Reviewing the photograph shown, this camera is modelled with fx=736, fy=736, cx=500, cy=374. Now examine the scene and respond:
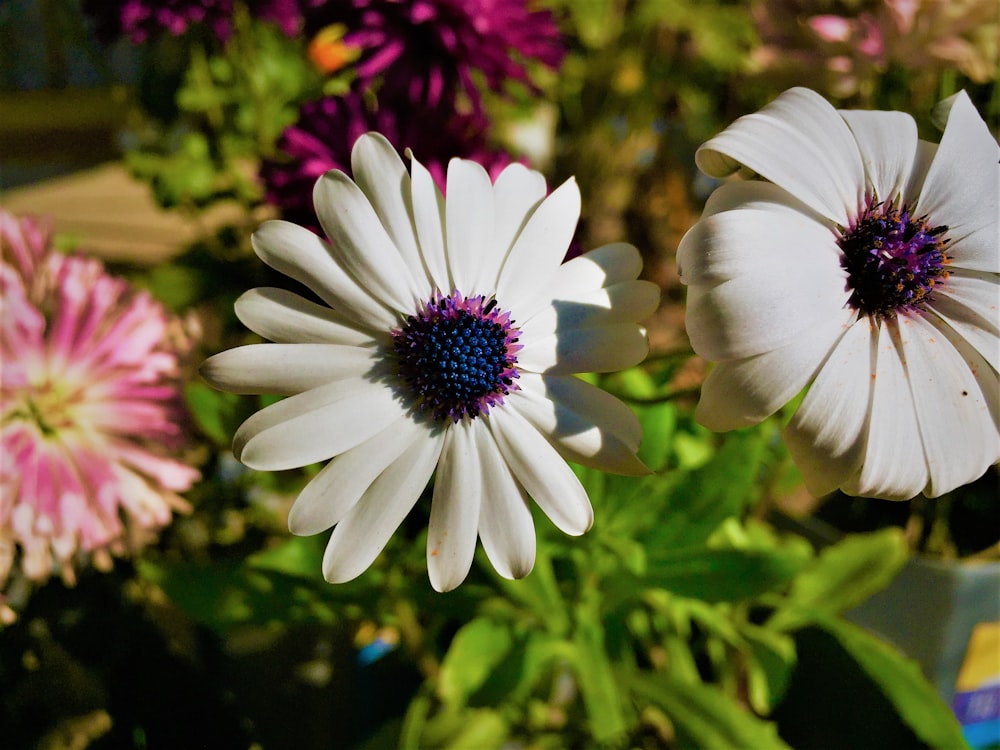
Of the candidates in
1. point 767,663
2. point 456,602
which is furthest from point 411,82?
point 767,663

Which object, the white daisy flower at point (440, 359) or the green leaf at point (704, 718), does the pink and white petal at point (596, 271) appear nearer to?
the white daisy flower at point (440, 359)

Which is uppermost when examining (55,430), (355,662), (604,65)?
(604,65)

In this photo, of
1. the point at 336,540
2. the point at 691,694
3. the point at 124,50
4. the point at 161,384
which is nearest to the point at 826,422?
the point at 336,540

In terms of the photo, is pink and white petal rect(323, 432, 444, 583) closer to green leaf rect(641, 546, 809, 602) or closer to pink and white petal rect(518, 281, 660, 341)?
pink and white petal rect(518, 281, 660, 341)

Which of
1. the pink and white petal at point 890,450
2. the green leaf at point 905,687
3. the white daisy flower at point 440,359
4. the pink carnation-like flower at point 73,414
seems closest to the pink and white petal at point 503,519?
the white daisy flower at point 440,359

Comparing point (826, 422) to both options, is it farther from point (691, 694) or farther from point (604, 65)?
point (604, 65)

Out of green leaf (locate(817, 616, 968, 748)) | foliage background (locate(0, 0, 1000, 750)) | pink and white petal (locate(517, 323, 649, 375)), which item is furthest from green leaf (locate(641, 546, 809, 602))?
pink and white petal (locate(517, 323, 649, 375))
